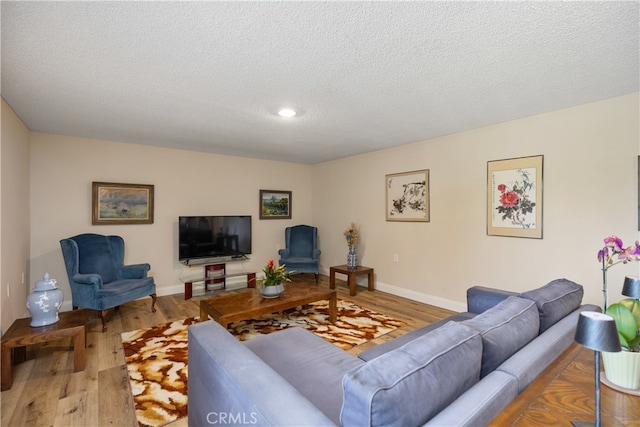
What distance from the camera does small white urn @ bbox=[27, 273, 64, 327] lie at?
2293 millimetres

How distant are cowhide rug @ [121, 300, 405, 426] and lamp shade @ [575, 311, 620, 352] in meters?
2.16

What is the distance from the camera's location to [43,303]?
2311 mm

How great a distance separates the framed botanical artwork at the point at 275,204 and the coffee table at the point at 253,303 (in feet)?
7.95

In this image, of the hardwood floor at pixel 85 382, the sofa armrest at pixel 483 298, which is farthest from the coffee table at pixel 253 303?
the sofa armrest at pixel 483 298

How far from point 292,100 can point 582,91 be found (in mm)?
2489

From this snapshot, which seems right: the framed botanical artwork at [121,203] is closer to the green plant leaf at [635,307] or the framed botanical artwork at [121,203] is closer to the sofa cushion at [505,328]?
the sofa cushion at [505,328]

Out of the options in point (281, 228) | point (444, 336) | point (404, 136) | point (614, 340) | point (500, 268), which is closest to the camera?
point (614, 340)

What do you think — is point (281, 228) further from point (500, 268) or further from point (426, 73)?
point (426, 73)

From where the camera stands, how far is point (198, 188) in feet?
16.0

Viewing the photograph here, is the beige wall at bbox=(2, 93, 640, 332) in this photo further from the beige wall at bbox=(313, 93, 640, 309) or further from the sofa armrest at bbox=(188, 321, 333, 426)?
the sofa armrest at bbox=(188, 321, 333, 426)

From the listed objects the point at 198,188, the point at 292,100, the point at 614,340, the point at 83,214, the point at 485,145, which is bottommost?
the point at 614,340

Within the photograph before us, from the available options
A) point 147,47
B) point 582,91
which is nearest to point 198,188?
point 147,47

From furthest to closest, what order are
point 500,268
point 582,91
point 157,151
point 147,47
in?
1. point 157,151
2. point 500,268
3. point 582,91
4. point 147,47

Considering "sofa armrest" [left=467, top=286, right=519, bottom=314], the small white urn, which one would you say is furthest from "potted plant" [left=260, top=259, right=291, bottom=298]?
"sofa armrest" [left=467, top=286, right=519, bottom=314]
